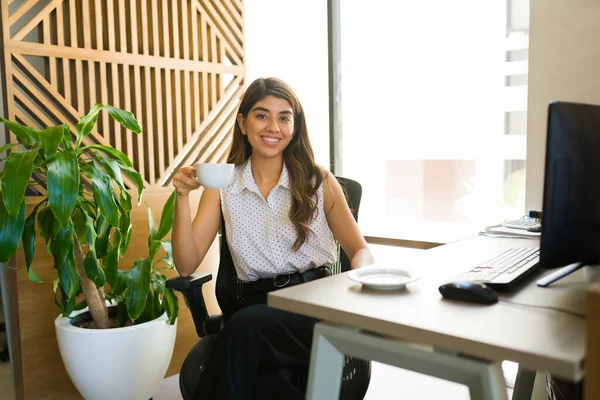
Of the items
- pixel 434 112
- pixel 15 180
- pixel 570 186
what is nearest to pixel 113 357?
pixel 15 180

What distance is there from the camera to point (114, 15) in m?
2.84

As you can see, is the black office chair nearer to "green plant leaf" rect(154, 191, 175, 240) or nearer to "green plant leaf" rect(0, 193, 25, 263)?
"green plant leaf" rect(154, 191, 175, 240)

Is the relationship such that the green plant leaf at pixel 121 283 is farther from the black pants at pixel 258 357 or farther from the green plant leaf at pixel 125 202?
the black pants at pixel 258 357

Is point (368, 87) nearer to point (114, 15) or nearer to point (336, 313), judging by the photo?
point (114, 15)

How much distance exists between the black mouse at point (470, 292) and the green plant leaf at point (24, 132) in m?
1.69

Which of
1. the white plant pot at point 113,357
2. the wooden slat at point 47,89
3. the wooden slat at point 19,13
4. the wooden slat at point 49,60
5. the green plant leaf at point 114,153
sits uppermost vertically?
the wooden slat at point 19,13

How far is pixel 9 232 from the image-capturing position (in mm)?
2068

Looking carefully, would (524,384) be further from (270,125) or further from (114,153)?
(114,153)

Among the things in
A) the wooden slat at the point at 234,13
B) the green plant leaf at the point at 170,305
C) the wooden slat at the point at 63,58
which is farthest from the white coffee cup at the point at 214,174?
the wooden slat at the point at 234,13

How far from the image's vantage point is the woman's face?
2.03 meters

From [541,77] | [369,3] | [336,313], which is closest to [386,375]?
[541,77]

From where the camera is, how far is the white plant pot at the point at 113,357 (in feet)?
7.54

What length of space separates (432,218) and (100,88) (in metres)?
2.05

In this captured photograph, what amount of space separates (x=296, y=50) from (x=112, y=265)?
7.69 feet
